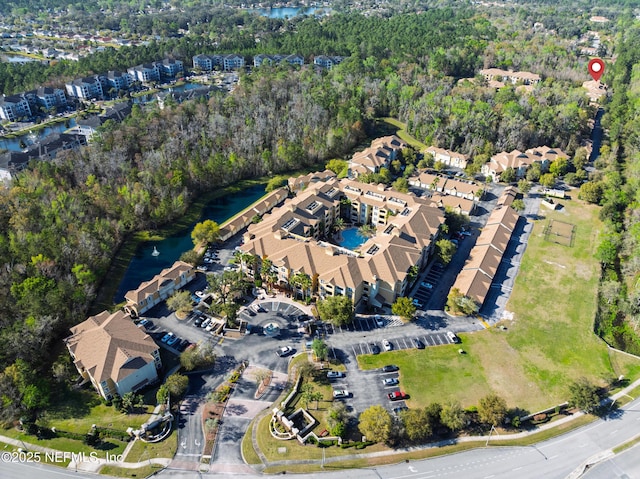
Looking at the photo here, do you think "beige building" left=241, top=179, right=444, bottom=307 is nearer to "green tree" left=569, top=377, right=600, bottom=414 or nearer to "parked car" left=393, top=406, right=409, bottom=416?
"parked car" left=393, top=406, right=409, bottom=416

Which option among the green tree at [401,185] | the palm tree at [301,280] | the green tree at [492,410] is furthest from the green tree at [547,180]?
the palm tree at [301,280]

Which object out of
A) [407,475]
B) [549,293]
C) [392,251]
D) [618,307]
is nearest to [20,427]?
[407,475]

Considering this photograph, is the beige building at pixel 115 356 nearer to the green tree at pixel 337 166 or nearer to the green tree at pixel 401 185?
the green tree at pixel 401 185

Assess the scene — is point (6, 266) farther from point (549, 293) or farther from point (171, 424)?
point (549, 293)

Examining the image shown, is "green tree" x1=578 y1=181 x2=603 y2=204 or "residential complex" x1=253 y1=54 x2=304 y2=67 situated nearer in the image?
"green tree" x1=578 y1=181 x2=603 y2=204

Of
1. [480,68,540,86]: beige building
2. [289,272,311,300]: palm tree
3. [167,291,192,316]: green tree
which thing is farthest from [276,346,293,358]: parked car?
[480,68,540,86]: beige building

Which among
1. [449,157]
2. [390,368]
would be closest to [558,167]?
[449,157]

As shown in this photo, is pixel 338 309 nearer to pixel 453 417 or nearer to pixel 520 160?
pixel 453 417
